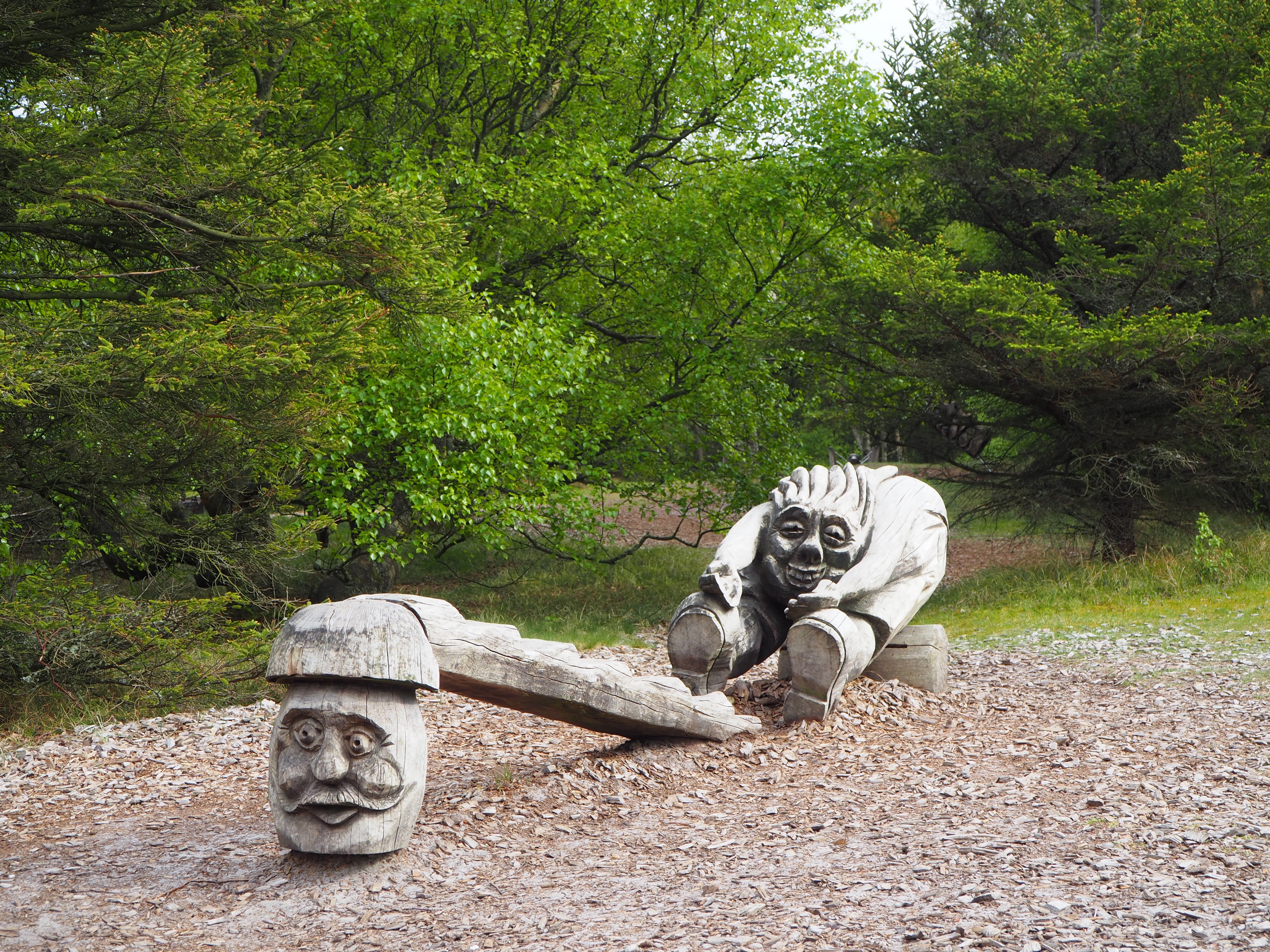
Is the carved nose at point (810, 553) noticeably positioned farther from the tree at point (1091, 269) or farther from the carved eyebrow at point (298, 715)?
the tree at point (1091, 269)

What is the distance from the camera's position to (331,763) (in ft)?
12.2

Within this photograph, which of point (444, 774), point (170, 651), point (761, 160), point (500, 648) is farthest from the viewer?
point (761, 160)

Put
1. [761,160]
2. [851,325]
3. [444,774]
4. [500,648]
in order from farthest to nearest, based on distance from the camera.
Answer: [761,160], [851,325], [444,774], [500,648]

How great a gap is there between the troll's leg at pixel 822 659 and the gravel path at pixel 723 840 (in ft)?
0.50

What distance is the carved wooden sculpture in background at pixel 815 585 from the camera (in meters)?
5.38

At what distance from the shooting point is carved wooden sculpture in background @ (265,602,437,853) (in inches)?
148

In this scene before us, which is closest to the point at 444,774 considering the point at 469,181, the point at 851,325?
the point at 469,181

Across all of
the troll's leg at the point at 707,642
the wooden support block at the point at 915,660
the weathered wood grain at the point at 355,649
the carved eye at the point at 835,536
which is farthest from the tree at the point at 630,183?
the weathered wood grain at the point at 355,649

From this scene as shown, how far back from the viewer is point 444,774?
529cm

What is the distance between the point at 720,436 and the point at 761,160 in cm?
344

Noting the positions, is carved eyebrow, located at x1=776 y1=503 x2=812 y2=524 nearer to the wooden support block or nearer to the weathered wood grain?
the wooden support block

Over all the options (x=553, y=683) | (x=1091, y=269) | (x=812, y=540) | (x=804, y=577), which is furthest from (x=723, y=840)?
(x=1091, y=269)

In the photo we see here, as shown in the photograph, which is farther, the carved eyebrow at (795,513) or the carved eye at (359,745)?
the carved eyebrow at (795,513)

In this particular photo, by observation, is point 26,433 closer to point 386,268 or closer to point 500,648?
A: point 386,268
